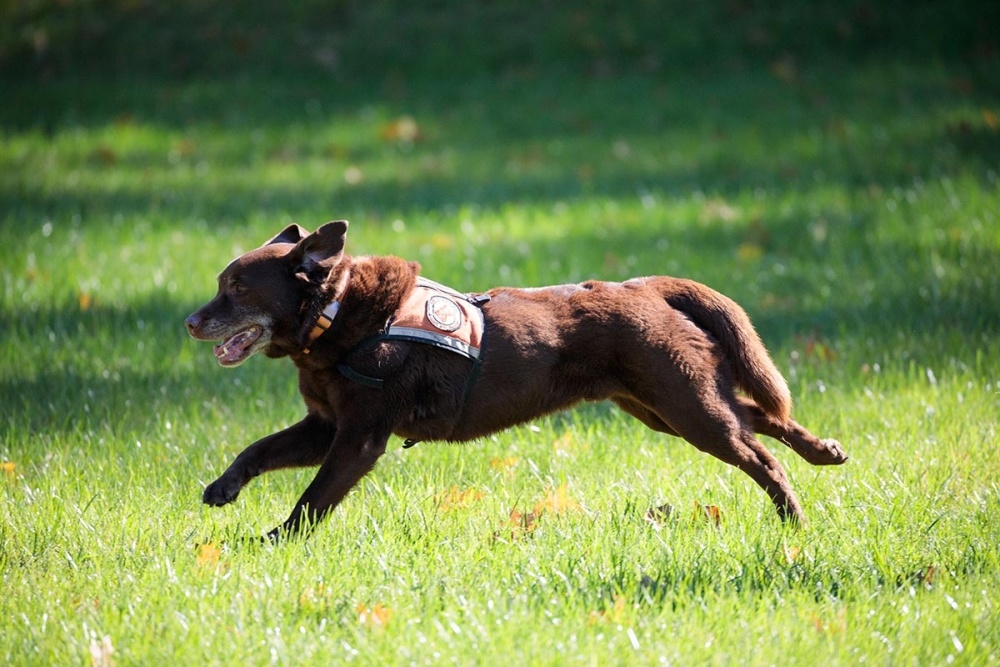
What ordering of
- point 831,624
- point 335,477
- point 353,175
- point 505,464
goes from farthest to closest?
point 353,175, point 505,464, point 335,477, point 831,624

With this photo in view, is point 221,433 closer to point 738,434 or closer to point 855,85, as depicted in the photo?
point 738,434

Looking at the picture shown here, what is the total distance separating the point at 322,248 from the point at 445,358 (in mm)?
659

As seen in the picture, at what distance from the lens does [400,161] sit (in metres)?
12.8

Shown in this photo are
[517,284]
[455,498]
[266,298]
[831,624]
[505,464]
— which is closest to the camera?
[831,624]

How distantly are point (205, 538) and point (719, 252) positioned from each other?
5896mm

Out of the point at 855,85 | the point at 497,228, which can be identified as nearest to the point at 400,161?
the point at 497,228

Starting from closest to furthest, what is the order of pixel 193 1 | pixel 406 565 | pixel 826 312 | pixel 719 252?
pixel 406 565
pixel 826 312
pixel 719 252
pixel 193 1

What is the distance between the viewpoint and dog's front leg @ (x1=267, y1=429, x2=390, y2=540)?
440 cm

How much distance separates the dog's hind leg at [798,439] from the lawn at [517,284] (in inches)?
6.0

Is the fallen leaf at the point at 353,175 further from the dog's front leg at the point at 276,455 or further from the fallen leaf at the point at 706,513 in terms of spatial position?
the fallen leaf at the point at 706,513

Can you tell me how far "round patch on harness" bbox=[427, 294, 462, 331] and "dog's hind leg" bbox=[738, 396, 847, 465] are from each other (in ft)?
4.19

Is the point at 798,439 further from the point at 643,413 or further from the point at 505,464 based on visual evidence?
Answer: the point at 505,464

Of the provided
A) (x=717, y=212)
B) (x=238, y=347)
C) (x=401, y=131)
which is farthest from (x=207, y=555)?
(x=401, y=131)

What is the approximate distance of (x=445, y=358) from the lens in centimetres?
459
